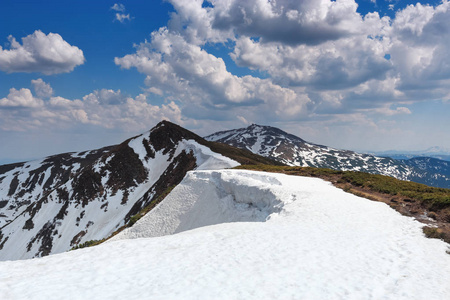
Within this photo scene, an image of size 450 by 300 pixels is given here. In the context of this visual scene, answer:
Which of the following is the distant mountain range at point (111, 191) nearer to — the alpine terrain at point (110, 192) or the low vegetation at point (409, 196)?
the alpine terrain at point (110, 192)

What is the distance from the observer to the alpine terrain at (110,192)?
7469cm

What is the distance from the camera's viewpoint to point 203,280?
9.60 m

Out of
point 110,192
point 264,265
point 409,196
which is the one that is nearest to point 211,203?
point 409,196

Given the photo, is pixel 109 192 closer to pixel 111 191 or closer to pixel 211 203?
pixel 111 191

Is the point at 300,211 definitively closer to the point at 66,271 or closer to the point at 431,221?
the point at 431,221

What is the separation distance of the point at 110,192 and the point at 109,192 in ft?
1.27

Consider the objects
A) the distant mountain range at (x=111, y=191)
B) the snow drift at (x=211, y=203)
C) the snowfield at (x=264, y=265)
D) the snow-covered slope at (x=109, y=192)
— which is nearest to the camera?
the snowfield at (x=264, y=265)

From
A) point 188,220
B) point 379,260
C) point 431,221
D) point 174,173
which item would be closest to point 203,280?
point 379,260

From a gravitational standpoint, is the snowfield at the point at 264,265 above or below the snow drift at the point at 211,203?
above

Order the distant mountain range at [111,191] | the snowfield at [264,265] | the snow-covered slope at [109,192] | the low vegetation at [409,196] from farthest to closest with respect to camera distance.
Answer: the snow-covered slope at [109,192] < the distant mountain range at [111,191] < the low vegetation at [409,196] < the snowfield at [264,265]

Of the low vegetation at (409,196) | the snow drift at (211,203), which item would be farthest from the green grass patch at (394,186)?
the snow drift at (211,203)

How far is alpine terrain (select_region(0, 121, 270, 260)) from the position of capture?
74688 mm

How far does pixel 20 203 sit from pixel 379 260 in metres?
217

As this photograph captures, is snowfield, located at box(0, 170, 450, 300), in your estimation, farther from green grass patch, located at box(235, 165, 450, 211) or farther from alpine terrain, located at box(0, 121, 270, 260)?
alpine terrain, located at box(0, 121, 270, 260)
